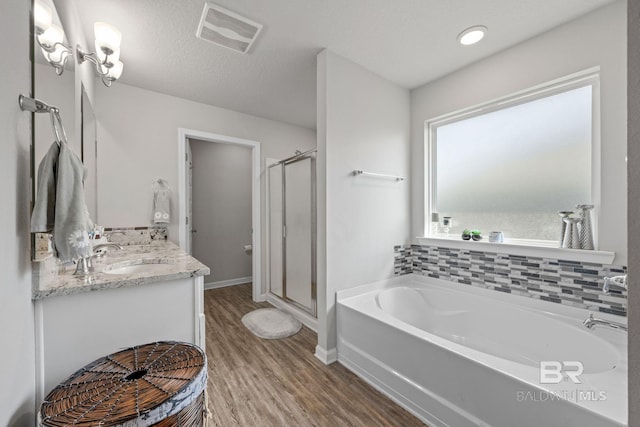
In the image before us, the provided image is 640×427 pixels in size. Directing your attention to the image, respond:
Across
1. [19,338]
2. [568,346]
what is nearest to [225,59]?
[19,338]

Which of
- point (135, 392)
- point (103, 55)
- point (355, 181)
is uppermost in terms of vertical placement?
point (103, 55)

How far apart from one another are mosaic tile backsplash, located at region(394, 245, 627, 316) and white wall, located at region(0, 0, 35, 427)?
7.95 ft

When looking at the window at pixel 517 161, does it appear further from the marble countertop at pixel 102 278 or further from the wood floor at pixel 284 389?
the marble countertop at pixel 102 278

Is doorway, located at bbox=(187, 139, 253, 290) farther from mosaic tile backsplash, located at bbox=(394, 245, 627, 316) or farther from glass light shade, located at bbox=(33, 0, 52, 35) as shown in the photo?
glass light shade, located at bbox=(33, 0, 52, 35)

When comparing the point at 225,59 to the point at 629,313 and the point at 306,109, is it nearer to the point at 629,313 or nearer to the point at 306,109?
the point at 306,109

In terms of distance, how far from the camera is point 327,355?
2008 mm

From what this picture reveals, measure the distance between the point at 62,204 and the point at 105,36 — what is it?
124 cm

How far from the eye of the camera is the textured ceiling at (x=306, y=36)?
158cm

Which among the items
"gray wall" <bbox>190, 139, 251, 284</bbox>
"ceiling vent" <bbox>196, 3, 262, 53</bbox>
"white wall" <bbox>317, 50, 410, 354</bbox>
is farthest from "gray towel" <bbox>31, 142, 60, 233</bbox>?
"gray wall" <bbox>190, 139, 251, 284</bbox>

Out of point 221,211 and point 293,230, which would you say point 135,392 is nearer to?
point 293,230

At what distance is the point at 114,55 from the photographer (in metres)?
1.65

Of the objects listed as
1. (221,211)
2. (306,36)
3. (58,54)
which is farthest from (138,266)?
(221,211)

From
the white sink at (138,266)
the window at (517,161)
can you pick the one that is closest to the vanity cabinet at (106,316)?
the white sink at (138,266)

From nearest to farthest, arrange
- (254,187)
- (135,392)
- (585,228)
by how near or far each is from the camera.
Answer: (135,392)
(585,228)
(254,187)
